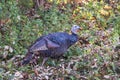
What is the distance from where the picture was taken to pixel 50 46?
659cm

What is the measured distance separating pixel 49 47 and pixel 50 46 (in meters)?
0.02

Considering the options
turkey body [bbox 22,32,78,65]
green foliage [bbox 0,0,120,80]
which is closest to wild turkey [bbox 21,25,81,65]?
turkey body [bbox 22,32,78,65]

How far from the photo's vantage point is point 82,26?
29.2 ft

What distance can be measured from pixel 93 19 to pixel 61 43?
8.72ft

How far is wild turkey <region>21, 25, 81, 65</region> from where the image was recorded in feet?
21.3

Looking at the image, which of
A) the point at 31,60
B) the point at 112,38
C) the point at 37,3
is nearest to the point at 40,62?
the point at 31,60

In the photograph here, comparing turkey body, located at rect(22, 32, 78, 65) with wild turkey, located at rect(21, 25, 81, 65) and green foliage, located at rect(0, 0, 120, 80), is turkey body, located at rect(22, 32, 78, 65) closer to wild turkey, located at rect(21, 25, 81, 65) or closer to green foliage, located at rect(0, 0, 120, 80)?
wild turkey, located at rect(21, 25, 81, 65)

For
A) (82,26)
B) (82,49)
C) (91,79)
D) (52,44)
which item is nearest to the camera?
(91,79)

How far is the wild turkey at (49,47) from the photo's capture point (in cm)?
649

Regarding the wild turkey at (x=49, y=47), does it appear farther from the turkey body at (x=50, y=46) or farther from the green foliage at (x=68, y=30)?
the green foliage at (x=68, y=30)

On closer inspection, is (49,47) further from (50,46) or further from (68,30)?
(68,30)

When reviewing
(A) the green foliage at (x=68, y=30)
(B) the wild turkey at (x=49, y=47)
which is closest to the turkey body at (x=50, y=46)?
(B) the wild turkey at (x=49, y=47)

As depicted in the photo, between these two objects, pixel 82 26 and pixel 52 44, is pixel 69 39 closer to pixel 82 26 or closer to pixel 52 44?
pixel 52 44

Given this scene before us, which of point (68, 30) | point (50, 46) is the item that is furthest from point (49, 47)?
point (68, 30)
